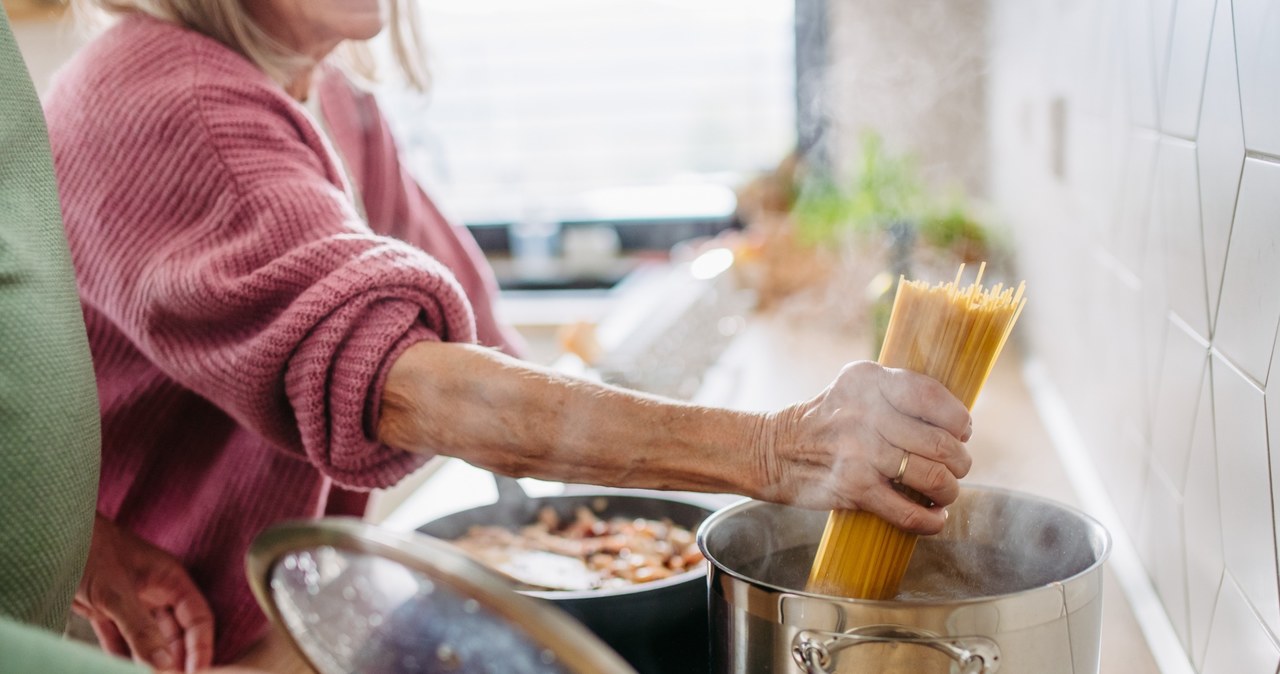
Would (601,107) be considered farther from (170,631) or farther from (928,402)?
(928,402)

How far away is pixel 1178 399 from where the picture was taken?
808mm

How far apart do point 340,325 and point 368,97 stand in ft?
2.09

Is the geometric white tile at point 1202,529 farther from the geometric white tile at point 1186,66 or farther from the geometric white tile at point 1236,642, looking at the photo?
the geometric white tile at point 1186,66

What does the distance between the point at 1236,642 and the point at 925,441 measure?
0.88ft

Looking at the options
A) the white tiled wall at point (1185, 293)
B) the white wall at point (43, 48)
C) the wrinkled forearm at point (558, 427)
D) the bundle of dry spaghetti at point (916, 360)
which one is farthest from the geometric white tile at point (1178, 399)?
the white wall at point (43, 48)

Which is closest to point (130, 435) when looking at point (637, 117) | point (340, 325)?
point (340, 325)

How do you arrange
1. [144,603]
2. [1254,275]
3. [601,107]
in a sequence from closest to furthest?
[1254,275]
[144,603]
[601,107]

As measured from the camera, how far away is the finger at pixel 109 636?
3.11 feet

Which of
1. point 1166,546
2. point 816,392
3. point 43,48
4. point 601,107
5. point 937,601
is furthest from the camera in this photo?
→ point 601,107

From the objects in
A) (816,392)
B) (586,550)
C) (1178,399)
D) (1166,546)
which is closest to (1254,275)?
(1178,399)

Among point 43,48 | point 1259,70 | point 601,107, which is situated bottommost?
point 601,107

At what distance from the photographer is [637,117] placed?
113 inches

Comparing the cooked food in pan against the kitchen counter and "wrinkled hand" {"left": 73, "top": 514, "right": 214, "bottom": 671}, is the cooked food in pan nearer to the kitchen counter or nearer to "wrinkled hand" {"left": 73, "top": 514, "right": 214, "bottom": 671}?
the kitchen counter

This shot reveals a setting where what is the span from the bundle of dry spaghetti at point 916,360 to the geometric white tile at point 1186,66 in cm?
26
